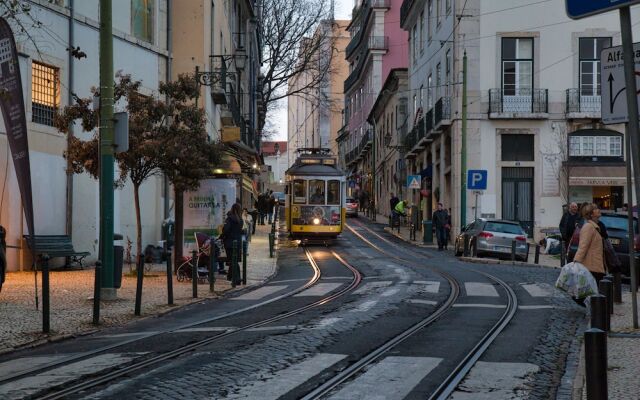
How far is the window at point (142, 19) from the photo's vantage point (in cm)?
2528

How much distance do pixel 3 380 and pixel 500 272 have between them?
1552 centimetres

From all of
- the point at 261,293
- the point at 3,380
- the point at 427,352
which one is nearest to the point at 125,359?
the point at 3,380

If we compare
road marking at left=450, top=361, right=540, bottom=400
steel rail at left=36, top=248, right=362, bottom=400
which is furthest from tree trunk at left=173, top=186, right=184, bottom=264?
road marking at left=450, top=361, right=540, bottom=400

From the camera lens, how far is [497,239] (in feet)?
90.2

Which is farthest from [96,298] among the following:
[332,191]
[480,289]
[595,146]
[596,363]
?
[595,146]

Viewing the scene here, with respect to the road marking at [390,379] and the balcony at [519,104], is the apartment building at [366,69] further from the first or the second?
the road marking at [390,379]

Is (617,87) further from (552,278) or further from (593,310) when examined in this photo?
(552,278)

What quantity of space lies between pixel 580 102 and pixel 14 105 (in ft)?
96.0

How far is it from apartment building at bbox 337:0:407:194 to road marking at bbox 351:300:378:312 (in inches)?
2108

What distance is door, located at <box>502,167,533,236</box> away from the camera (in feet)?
123

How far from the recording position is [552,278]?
20.0m

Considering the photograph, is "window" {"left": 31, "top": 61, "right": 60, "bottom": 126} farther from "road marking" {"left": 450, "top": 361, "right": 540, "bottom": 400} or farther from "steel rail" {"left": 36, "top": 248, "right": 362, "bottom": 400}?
"road marking" {"left": 450, "top": 361, "right": 540, "bottom": 400}

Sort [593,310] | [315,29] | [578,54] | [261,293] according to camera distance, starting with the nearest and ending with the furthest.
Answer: [593,310]
[261,293]
[578,54]
[315,29]

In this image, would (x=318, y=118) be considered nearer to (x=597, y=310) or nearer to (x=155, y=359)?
(x=155, y=359)
